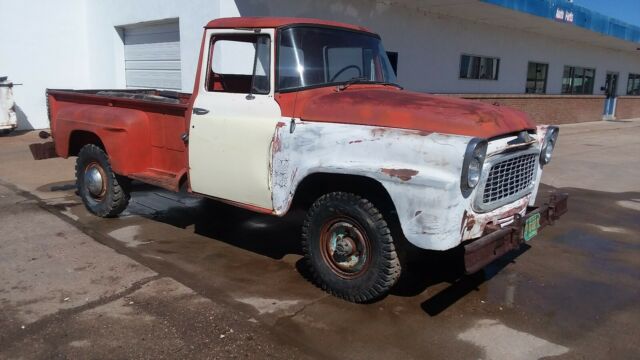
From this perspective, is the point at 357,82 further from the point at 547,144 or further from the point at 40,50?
the point at 40,50

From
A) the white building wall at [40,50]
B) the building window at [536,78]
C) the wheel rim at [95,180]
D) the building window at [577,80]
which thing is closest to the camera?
the wheel rim at [95,180]

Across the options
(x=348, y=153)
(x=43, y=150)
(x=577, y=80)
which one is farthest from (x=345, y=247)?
(x=577, y=80)

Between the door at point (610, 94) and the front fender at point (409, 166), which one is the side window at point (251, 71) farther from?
the door at point (610, 94)

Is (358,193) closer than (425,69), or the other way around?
(358,193)

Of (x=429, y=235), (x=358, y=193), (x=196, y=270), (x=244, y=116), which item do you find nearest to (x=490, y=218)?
(x=429, y=235)

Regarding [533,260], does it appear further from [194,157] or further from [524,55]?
[524,55]

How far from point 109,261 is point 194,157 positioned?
3.94 feet

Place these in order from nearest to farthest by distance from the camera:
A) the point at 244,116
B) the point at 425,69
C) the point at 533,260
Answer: the point at 244,116
the point at 533,260
the point at 425,69

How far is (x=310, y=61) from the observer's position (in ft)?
14.2

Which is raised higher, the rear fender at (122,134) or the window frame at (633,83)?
the window frame at (633,83)

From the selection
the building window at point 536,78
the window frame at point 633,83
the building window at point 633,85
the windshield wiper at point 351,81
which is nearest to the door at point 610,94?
the window frame at point 633,83

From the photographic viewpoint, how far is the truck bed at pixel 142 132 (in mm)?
5133

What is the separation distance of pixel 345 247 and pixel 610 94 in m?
25.9

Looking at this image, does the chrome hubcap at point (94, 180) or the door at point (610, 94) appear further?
the door at point (610, 94)
